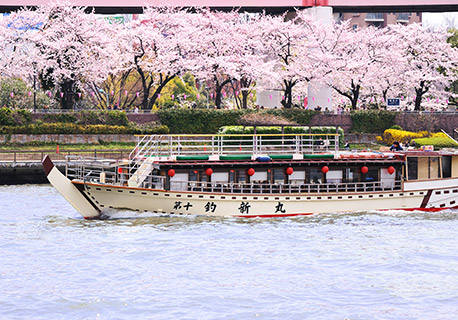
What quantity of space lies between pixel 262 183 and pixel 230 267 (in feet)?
34.8

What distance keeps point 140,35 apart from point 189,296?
53.8m

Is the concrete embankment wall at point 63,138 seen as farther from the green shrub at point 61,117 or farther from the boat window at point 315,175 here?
the boat window at point 315,175

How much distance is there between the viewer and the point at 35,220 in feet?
105

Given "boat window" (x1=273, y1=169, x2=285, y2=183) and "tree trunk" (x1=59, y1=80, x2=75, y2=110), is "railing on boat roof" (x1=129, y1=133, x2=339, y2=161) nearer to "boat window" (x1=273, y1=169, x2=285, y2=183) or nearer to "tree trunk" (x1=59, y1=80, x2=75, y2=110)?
"boat window" (x1=273, y1=169, x2=285, y2=183)

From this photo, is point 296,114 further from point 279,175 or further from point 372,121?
point 279,175

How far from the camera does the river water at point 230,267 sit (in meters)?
18.5

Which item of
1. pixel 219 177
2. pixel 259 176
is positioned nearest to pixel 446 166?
pixel 259 176

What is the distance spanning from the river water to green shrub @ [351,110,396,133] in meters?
39.5

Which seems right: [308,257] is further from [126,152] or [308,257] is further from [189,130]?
[189,130]

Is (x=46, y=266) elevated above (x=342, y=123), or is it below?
below

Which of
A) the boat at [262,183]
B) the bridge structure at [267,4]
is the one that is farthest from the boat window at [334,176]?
the bridge structure at [267,4]

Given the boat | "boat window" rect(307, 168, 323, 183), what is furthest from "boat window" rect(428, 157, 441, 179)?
"boat window" rect(307, 168, 323, 183)

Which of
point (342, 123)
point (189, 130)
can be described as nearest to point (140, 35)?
point (189, 130)

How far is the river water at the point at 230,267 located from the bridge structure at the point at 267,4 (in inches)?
1735
